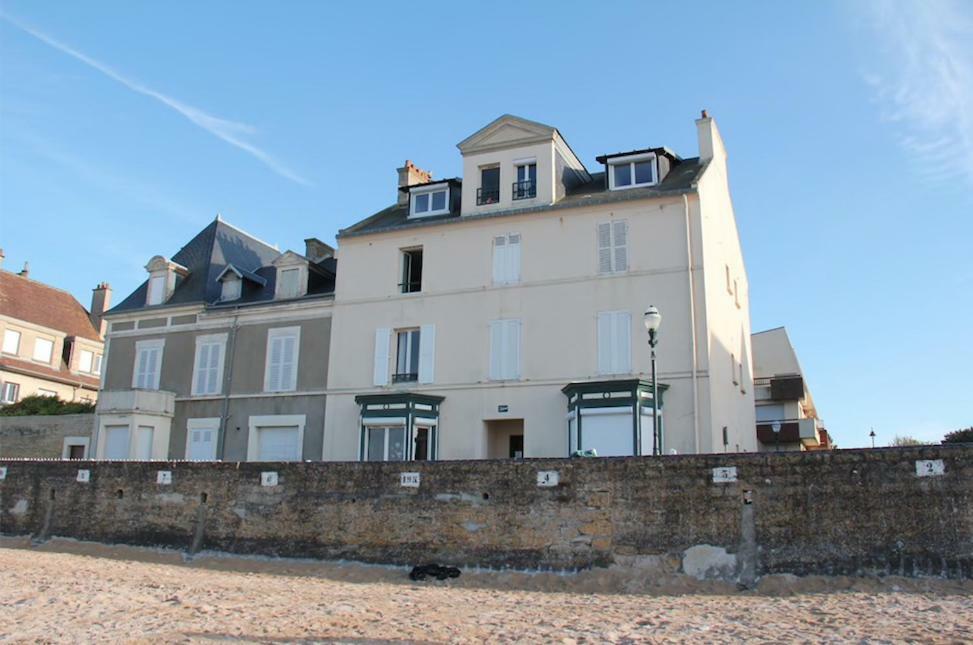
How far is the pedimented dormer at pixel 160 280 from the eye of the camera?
27062 mm

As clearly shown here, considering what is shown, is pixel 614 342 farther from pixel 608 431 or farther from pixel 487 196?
pixel 487 196

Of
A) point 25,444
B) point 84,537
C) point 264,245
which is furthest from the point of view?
point 264,245

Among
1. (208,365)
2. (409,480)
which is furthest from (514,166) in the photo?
(409,480)

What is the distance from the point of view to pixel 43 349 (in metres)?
37.3

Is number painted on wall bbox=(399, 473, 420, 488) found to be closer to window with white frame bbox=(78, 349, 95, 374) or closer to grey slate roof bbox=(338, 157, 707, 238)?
grey slate roof bbox=(338, 157, 707, 238)

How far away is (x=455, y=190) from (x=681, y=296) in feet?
24.8

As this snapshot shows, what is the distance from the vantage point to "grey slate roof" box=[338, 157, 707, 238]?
68.4ft

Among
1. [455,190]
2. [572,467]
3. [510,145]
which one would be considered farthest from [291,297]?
[572,467]

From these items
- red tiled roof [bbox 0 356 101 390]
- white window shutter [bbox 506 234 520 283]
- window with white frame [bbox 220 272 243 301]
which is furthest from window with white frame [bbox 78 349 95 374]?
white window shutter [bbox 506 234 520 283]

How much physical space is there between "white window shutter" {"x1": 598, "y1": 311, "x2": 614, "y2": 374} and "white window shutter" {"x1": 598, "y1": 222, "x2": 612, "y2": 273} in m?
1.19

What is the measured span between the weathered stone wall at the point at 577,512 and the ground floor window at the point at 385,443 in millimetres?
6409

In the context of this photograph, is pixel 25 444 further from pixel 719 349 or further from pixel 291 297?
pixel 719 349

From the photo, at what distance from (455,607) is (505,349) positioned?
1112 centimetres

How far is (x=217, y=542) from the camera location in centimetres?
1513
